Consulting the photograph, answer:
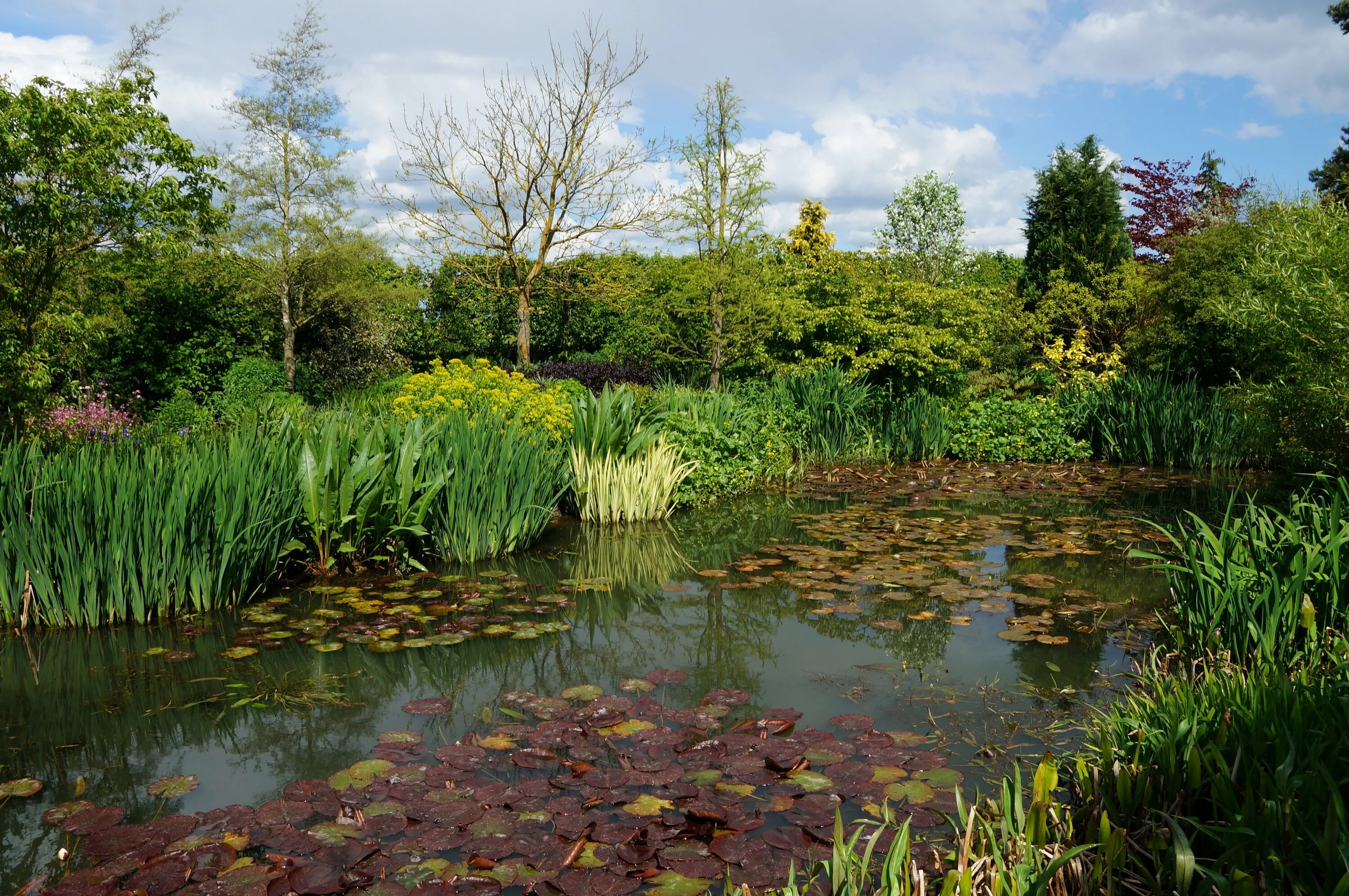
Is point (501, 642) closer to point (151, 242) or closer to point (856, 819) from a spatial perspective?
point (856, 819)

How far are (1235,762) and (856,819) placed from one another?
1.19m

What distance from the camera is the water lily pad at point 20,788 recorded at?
3092 mm

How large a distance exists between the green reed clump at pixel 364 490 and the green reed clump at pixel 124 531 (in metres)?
0.51

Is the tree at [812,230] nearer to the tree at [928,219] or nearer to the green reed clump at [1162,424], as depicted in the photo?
the tree at [928,219]

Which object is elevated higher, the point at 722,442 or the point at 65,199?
the point at 65,199

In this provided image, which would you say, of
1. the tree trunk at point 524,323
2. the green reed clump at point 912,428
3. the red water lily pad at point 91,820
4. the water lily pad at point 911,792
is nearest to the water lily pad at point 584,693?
the water lily pad at point 911,792

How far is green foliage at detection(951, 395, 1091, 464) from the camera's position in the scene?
12250 millimetres

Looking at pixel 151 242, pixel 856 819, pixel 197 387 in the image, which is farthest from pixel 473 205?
pixel 856 819

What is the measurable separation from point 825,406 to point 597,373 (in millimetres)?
5335

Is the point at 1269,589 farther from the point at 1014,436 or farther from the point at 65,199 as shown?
the point at 65,199

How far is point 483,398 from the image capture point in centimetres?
820

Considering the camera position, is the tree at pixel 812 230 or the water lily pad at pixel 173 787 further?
the tree at pixel 812 230

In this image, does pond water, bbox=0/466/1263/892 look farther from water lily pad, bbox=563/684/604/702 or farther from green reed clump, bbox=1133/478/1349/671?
green reed clump, bbox=1133/478/1349/671

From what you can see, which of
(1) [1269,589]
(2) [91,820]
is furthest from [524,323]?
(1) [1269,589]
